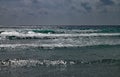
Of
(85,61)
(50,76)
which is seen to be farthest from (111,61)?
(50,76)

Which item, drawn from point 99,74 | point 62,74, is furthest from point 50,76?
point 99,74

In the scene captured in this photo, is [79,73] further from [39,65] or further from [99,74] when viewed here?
[39,65]

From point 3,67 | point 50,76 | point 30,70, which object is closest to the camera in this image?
point 50,76

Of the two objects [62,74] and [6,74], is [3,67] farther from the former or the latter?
[62,74]

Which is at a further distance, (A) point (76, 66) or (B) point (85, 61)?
(B) point (85, 61)

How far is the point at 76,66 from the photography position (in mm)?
14148

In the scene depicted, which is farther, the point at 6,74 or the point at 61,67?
the point at 61,67

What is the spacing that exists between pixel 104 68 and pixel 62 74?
8.78 feet

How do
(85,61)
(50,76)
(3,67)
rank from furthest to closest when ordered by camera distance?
(85,61)
(3,67)
(50,76)

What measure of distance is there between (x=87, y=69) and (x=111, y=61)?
293 cm

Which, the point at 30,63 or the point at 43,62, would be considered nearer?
the point at 30,63

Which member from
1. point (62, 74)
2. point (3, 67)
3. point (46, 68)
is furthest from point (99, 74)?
point (3, 67)

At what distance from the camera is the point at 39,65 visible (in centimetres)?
1442

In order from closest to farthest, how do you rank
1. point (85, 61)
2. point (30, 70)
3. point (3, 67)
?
point (30, 70), point (3, 67), point (85, 61)
